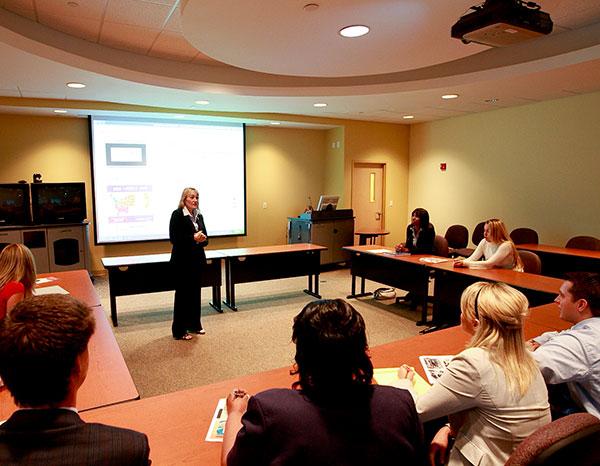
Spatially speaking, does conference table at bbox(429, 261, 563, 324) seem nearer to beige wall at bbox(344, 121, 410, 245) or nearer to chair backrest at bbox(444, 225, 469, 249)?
chair backrest at bbox(444, 225, 469, 249)

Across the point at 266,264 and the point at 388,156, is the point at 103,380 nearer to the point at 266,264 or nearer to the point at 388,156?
the point at 266,264

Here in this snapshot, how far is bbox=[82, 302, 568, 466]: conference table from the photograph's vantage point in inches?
55.9

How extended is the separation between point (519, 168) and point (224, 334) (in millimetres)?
5163

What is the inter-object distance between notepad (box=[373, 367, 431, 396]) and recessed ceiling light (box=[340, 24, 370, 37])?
240 centimetres

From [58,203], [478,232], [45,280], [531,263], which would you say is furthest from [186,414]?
[478,232]

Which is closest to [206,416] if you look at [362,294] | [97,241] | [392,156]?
[362,294]

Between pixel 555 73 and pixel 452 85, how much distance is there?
1.05 m

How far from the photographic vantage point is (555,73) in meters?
4.50

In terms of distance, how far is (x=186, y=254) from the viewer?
407cm

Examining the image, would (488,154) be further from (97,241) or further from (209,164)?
(97,241)

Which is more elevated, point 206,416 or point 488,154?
point 488,154

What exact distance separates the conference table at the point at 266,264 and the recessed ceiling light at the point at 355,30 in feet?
9.53

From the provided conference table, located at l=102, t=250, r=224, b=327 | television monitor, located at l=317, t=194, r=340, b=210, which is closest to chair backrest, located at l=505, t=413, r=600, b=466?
conference table, located at l=102, t=250, r=224, b=327

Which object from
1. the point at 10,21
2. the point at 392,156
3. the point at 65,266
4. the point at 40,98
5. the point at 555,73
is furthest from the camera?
the point at 392,156
